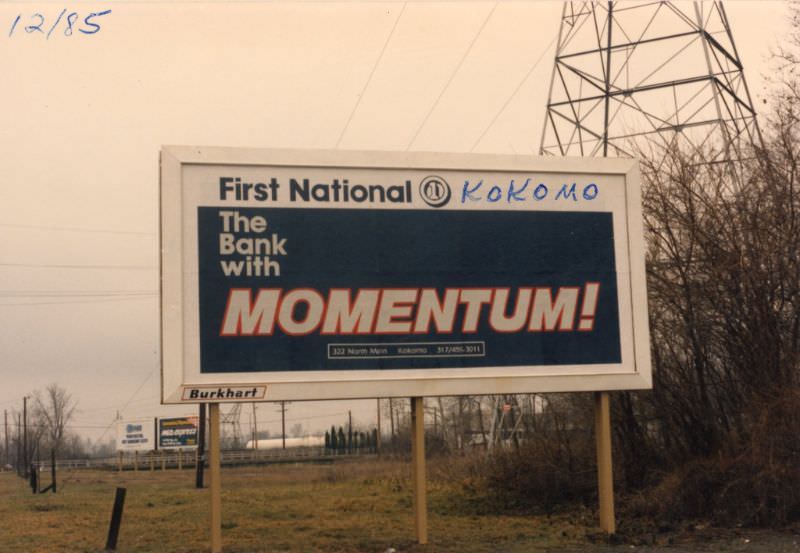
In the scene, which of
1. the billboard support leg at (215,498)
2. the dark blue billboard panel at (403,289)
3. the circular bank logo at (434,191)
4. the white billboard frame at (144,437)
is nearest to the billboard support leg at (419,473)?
the dark blue billboard panel at (403,289)

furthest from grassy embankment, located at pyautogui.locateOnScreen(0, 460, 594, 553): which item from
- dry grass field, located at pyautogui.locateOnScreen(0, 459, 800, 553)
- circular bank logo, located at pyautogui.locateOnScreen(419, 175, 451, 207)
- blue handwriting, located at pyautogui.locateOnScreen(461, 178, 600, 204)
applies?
blue handwriting, located at pyautogui.locateOnScreen(461, 178, 600, 204)

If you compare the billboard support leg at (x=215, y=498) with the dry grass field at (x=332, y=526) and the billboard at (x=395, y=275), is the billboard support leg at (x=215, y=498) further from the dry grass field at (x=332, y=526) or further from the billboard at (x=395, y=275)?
the dry grass field at (x=332, y=526)

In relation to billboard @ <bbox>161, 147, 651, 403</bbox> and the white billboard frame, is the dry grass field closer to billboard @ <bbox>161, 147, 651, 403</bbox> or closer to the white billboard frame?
billboard @ <bbox>161, 147, 651, 403</bbox>

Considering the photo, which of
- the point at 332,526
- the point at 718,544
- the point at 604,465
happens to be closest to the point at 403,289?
the point at 604,465

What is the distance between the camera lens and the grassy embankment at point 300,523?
51.4 ft

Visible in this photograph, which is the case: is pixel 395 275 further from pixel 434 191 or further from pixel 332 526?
pixel 332 526

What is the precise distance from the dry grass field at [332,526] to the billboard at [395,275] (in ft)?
8.50

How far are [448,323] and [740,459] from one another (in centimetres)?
586

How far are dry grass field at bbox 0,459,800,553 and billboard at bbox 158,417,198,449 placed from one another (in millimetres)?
53778

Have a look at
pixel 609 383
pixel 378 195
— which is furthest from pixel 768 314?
pixel 378 195

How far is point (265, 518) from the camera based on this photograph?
70.9ft

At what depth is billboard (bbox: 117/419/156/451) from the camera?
81.8 m

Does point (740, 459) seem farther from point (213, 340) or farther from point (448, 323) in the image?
point (213, 340)

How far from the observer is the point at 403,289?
14.8 metres
